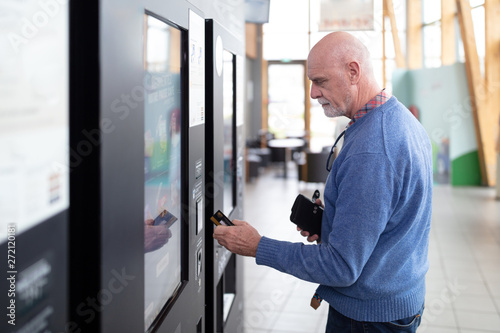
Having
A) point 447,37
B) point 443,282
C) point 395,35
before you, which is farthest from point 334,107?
point 395,35

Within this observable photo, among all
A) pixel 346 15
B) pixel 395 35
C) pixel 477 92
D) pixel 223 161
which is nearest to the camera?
pixel 223 161

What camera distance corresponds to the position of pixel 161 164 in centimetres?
158

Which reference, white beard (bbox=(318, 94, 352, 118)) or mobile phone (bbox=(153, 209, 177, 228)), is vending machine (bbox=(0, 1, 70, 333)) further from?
white beard (bbox=(318, 94, 352, 118))

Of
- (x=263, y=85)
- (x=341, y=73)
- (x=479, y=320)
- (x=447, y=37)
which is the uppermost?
(x=447, y=37)

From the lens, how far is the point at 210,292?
2266mm

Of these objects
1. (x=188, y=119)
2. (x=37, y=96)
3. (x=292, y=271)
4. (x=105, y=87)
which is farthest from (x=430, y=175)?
(x=37, y=96)

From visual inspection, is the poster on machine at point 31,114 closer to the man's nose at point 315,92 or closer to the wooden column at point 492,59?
the man's nose at point 315,92

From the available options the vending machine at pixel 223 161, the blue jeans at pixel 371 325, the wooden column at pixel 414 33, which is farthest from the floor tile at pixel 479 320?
the wooden column at pixel 414 33

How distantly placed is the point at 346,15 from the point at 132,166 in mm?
7080

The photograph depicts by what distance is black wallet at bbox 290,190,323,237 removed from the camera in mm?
1950

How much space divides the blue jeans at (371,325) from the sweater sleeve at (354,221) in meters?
0.22

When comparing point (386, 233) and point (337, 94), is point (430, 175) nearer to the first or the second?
point (386, 233)

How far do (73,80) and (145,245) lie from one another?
52 centimetres

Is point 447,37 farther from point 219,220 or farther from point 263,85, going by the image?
point 219,220
